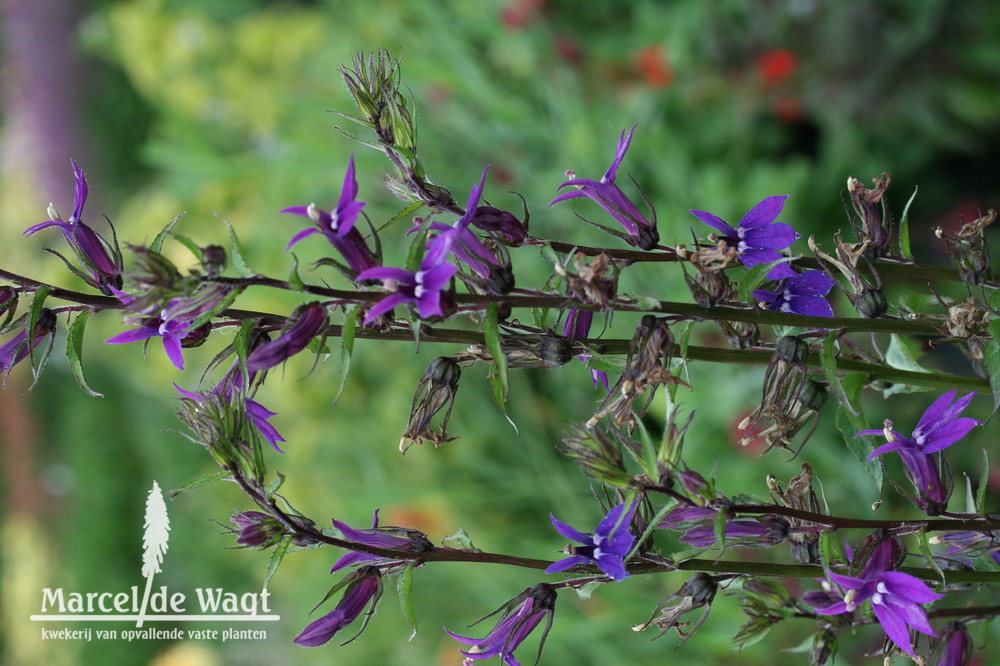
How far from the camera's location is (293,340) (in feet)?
1.33

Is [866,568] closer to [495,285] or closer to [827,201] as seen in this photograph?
[495,285]

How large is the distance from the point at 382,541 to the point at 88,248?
0.23 meters

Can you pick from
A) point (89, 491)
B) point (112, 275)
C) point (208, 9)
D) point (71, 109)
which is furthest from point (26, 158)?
point (112, 275)

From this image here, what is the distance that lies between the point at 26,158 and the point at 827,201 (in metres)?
5.15

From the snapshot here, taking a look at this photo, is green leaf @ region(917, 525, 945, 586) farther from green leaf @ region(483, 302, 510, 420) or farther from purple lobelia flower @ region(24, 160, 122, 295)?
purple lobelia flower @ region(24, 160, 122, 295)

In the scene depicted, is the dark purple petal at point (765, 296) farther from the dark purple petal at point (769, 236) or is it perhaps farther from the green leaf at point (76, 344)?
the green leaf at point (76, 344)

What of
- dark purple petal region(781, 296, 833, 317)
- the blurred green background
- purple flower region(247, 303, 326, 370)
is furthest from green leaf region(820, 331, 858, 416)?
the blurred green background

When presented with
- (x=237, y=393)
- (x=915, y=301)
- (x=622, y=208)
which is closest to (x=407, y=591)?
(x=237, y=393)

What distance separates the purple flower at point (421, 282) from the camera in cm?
38

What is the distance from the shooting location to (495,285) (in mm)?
433

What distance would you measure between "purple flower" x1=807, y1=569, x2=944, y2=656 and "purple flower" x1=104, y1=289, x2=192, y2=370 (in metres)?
0.35

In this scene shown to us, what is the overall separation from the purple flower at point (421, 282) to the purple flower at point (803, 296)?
0.65 ft

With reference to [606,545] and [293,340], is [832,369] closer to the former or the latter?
[606,545]

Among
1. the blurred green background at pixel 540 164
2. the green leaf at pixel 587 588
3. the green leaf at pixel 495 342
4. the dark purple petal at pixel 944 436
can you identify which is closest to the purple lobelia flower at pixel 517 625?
the green leaf at pixel 587 588
